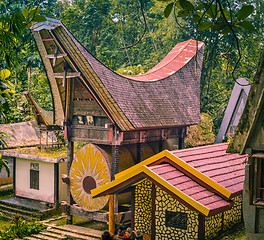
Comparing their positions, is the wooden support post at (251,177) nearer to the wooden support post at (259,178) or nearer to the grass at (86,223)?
the wooden support post at (259,178)

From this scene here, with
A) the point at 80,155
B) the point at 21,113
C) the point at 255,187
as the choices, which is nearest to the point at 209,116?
the point at 80,155

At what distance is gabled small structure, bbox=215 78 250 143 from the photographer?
725 inches

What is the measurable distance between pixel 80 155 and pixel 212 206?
5.96 m

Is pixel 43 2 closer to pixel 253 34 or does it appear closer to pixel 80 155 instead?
pixel 253 34

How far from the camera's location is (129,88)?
14.4 meters

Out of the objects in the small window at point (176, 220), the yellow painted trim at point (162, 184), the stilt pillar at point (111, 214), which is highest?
the yellow painted trim at point (162, 184)

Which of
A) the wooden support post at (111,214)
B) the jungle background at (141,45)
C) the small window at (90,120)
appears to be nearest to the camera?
the wooden support post at (111,214)

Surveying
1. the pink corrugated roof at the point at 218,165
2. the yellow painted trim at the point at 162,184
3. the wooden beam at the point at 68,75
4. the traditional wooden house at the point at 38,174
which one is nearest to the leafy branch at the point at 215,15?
the yellow painted trim at the point at 162,184

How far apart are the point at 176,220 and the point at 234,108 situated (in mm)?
9578

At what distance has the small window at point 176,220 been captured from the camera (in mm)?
10250

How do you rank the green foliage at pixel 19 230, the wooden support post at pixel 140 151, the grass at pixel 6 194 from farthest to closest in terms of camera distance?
1. the grass at pixel 6 194
2. the wooden support post at pixel 140 151
3. the green foliage at pixel 19 230

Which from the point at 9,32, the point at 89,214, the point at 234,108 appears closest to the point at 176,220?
the point at 89,214

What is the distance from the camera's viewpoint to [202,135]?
20.6 m

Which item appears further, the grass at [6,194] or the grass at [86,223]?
the grass at [6,194]
